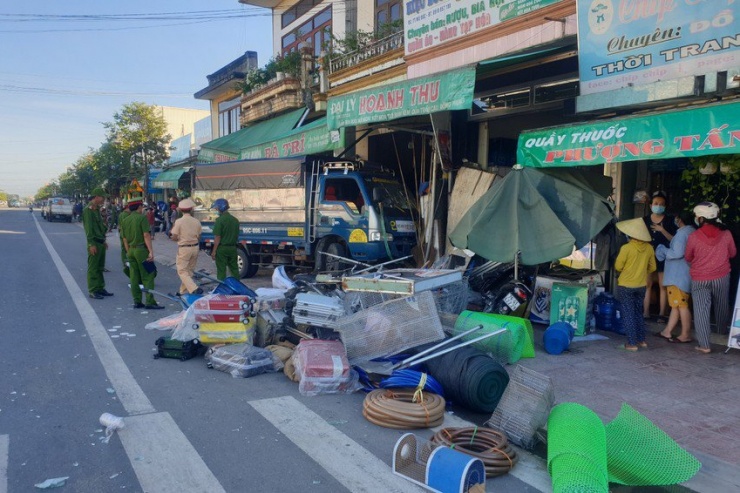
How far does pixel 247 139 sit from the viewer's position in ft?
57.4

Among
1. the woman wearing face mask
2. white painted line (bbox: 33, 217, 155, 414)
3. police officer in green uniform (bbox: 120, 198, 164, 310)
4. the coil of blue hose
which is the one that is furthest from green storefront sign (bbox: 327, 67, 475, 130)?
white painted line (bbox: 33, 217, 155, 414)

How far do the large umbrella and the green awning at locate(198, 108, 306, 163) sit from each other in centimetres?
866

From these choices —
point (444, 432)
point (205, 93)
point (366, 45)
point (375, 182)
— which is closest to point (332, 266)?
point (375, 182)

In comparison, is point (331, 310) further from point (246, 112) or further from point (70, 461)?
point (246, 112)

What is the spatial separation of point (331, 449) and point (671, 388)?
3.73 metres

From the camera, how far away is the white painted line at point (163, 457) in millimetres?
3695

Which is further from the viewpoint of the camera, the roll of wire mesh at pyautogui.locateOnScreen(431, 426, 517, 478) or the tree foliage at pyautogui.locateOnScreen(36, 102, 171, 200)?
the tree foliage at pyautogui.locateOnScreen(36, 102, 171, 200)

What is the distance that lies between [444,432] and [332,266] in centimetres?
730

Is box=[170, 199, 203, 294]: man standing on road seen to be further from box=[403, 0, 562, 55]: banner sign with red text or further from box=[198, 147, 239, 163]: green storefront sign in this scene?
box=[198, 147, 239, 163]: green storefront sign

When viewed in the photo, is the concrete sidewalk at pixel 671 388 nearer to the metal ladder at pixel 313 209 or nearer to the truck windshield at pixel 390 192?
the truck windshield at pixel 390 192

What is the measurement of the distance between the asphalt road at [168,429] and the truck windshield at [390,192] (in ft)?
17.9

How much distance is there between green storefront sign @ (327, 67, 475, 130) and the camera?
8273 mm

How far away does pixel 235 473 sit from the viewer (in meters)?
3.87

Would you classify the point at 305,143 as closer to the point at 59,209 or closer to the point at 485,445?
the point at 485,445
